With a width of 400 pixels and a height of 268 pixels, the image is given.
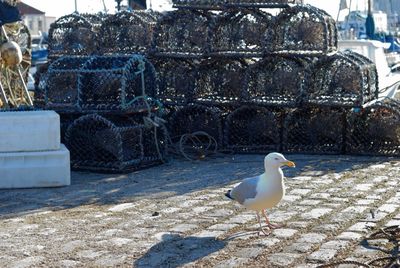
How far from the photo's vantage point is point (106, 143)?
11.0m

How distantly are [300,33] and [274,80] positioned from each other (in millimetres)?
778

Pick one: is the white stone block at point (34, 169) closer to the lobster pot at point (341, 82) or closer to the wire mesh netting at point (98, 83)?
the wire mesh netting at point (98, 83)

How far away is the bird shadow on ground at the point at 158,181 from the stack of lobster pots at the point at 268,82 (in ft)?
A: 1.38

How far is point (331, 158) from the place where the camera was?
12.0 metres

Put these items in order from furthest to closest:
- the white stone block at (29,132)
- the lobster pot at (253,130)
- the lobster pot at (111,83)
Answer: the lobster pot at (253,130) < the lobster pot at (111,83) < the white stone block at (29,132)

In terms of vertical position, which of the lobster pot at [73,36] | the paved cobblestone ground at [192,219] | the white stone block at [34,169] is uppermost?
the lobster pot at [73,36]

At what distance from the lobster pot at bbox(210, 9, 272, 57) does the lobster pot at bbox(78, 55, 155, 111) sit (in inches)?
63.1

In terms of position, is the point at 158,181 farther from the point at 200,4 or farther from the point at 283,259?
the point at 283,259

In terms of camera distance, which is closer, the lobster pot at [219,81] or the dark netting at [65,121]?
the dark netting at [65,121]

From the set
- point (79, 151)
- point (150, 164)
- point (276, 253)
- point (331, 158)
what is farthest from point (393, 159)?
point (276, 253)

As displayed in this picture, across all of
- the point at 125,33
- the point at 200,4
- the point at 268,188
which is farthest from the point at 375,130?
→ the point at 268,188

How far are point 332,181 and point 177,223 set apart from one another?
2.83 meters

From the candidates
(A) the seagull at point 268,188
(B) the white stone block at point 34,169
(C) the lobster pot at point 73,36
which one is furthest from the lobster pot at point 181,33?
(A) the seagull at point 268,188

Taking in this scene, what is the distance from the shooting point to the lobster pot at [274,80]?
487 inches
